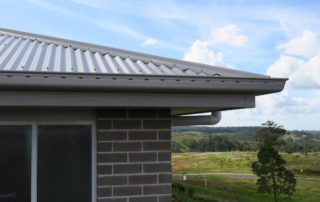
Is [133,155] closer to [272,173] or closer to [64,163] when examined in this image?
[64,163]

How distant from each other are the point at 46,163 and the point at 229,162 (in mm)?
76732

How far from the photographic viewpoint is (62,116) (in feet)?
14.3

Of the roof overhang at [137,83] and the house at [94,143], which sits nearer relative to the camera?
the roof overhang at [137,83]

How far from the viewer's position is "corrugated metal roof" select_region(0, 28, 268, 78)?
391cm

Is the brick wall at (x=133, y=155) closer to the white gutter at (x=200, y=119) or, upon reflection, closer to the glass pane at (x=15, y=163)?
the glass pane at (x=15, y=163)

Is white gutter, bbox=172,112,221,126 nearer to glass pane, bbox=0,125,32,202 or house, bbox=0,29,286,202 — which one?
house, bbox=0,29,286,202

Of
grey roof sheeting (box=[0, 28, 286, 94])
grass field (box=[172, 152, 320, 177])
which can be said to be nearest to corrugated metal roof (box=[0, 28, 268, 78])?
grey roof sheeting (box=[0, 28, 286, 94])

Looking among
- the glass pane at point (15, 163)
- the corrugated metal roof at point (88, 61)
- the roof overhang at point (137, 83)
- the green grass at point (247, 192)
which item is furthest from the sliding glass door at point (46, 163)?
the green grass at point (247, 192)

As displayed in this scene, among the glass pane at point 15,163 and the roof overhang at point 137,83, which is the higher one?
the roof overhang at point 137,83

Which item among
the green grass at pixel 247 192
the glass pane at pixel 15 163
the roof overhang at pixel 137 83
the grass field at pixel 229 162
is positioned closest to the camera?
the roof overhang at pixel 137 83

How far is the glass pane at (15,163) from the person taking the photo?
430 cm

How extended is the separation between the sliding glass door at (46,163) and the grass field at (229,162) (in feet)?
191

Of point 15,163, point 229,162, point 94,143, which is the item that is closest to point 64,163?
point 94,143

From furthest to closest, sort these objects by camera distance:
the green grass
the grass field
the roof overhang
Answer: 1. the grass field
2. the green grass
3. the roof overhang
